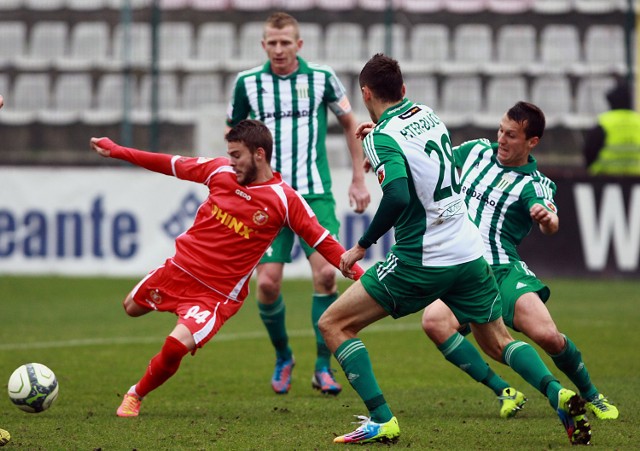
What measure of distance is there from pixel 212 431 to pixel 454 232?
5.36ft

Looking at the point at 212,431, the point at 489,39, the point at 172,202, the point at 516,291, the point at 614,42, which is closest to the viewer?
the point at 212,431

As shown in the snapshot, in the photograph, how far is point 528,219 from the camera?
21.4ft

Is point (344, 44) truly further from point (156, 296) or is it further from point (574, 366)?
point (574, 366)

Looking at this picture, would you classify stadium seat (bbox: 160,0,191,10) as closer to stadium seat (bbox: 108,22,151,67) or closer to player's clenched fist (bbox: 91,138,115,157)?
stadium seat (bbox: 108,22,151,67)

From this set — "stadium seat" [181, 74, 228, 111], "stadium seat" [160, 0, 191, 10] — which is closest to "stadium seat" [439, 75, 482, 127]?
"stadium seat" [181, 74, 228, 111]

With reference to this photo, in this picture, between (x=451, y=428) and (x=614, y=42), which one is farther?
(x=614, y=42)

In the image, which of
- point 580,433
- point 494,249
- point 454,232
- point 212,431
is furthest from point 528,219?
point 212,431

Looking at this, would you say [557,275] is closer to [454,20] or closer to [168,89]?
[454,20]

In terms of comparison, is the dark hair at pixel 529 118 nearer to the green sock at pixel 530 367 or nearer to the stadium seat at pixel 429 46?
the green sock at pixel 530 367

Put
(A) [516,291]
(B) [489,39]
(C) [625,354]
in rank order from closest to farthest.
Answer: (A) [516,291]
(C) [625,354]
(B) [489,39]

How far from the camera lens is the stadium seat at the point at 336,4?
17734 mm

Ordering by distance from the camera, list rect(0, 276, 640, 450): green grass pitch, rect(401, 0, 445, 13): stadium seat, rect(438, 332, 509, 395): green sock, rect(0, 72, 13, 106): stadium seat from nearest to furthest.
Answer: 1. rect(0, 276, 640, 450): green grass pitch
2. rect(438, 332, 509, 395): green sock
3. rect(401, 0, 445, 13): stadium seat
4. rect(0, 72, 13, 106): stadium seat

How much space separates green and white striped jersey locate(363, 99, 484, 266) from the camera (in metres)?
5.31

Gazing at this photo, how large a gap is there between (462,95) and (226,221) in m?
11.8
